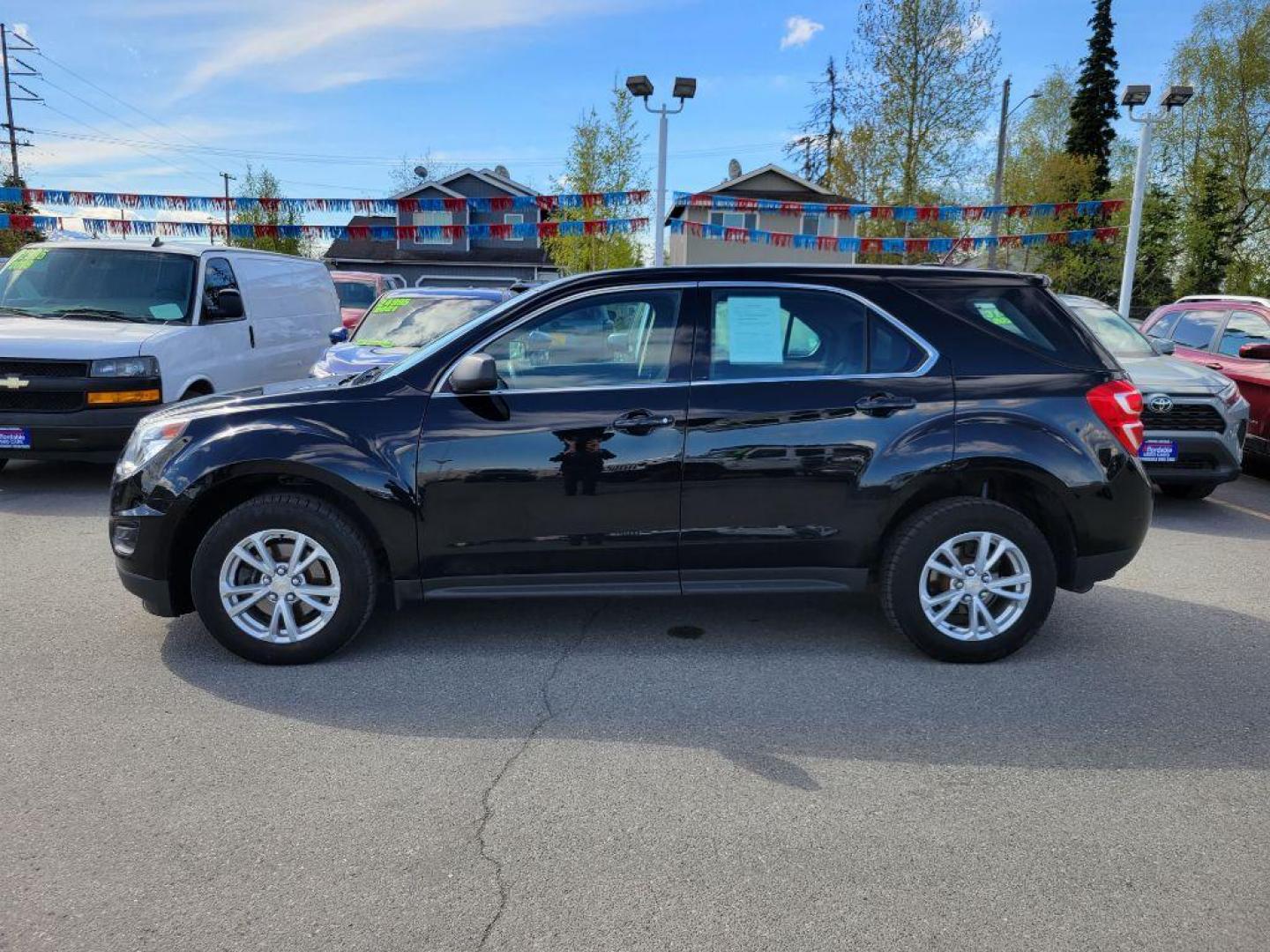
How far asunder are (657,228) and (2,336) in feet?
36.6

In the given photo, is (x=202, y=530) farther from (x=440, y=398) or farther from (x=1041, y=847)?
(x=1041, y=847)

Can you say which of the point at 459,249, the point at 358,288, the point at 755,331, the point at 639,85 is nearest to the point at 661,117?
the point at 639,85

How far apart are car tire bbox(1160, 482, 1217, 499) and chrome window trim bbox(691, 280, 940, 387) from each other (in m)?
5.24

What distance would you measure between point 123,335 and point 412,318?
121 inches

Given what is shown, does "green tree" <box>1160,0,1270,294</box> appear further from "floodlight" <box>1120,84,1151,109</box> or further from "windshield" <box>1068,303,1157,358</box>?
"windshield" <box>1068,303,1157,358</box>

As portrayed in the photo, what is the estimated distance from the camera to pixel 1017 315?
4.45 m

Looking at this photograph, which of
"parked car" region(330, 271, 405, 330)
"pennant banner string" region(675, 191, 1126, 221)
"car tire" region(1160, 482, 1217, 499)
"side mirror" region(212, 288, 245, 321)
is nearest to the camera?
"car tire" region(1160, 482, 1217, 499)

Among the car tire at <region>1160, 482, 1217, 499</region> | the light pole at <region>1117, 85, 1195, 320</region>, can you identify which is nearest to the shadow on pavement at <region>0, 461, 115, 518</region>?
the car tire at <region>1160, 482, 1217, 499</region>

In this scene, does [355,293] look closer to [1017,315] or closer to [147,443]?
[147,443]

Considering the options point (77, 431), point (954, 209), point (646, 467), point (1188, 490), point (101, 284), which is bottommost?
point (1188, 490)

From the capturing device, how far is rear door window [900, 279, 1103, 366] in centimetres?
438

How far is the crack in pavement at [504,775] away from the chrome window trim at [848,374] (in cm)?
141

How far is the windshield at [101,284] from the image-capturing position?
319 inches

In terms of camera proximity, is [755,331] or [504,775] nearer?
[504,775]
